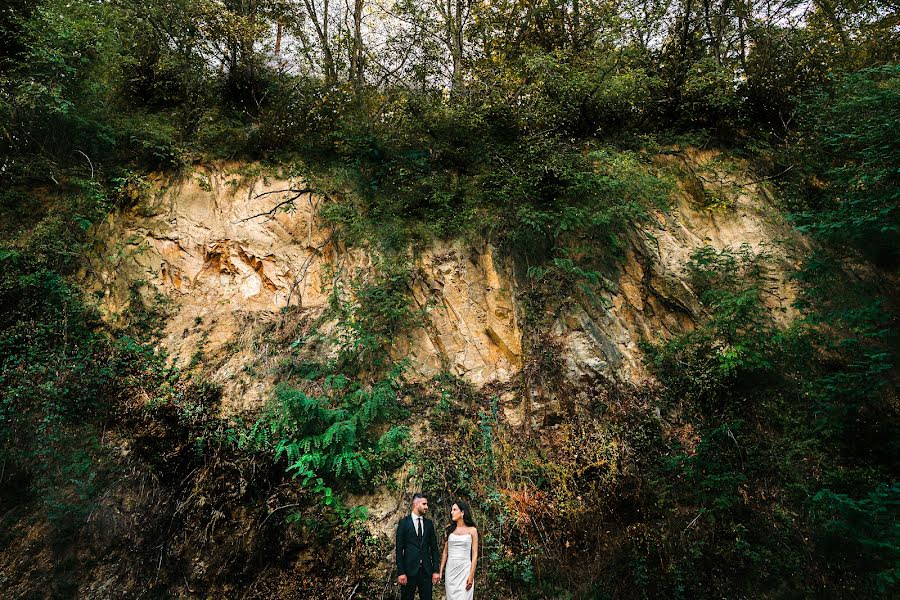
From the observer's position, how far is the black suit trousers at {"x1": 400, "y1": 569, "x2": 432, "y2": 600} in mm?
4379

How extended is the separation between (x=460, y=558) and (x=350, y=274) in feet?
16.4

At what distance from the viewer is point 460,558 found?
4.42 m

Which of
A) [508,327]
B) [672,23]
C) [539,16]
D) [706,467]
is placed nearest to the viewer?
[706,467]

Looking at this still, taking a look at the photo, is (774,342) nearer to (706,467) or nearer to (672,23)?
(706,467)

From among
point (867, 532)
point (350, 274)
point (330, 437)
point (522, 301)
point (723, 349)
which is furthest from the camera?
point (350, 274)

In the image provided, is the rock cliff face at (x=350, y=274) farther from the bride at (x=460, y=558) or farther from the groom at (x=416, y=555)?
the groom at (x=416, y=555)

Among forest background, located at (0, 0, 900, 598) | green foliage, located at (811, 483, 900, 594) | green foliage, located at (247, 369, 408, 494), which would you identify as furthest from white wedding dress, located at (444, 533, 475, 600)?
green foliage, located at (811, 483, 900, 594)

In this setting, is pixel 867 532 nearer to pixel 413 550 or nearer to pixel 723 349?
pixel 723 349

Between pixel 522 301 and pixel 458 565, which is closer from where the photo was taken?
pixel 458 565

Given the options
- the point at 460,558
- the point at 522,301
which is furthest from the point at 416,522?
the point at 522,301

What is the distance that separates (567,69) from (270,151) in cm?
648

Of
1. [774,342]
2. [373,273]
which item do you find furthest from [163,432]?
[774,342]

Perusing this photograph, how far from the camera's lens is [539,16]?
11.2 metres

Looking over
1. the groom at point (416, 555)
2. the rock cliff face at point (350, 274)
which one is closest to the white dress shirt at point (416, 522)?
the groom at point (416, 555)
